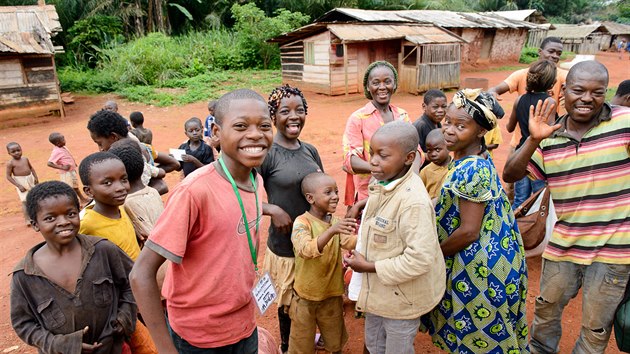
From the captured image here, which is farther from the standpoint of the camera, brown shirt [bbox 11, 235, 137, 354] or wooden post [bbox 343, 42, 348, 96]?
wooden post [bbox 343, 42, 348, 96]

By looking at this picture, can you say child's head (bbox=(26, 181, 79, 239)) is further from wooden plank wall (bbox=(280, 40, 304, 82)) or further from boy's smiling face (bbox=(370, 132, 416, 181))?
wooden plank wall (bbox=(280, 40, 304, 82))

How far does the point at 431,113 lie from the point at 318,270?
7.16 ft

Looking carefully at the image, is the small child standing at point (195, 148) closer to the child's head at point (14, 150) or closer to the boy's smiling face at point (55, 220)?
the child's head at point (14, 150)

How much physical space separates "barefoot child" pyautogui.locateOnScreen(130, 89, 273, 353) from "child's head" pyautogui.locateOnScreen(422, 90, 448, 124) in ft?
8.86

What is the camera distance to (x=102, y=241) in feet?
7.47

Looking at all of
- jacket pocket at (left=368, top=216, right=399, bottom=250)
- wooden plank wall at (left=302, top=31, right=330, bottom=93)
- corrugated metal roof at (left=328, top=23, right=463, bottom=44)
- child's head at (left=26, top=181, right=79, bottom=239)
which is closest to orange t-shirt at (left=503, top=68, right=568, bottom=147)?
jacket pocket at (left=368, top=216, right=399, bottom=250)

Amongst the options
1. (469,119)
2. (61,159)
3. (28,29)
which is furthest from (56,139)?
(28,29)

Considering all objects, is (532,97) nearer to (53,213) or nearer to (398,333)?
(398,333)

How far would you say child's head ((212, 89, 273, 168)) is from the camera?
1683mm

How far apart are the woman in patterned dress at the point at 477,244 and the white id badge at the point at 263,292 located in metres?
1.02

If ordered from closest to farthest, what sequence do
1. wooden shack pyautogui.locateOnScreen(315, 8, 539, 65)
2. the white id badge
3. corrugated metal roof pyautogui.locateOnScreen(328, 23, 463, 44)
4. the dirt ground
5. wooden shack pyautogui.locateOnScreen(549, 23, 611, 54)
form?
the white id badge, the dirt ground, corrugated metal roof pyautogui.locateOnScreen(328, 23, 463, 44), wooden shack pyautogui.locateOnScreen(315, 8, 539, 65), wooden shack pyautogui.locateOnScreen(549, 23, 611, 54)

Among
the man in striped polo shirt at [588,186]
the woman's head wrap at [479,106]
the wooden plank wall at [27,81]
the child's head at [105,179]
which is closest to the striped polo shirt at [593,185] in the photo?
the man in striped polo shirt at [588,186]

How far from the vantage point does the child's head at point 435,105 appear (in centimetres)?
401

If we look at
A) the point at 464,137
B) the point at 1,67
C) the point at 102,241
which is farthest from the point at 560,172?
the point at 1,67
